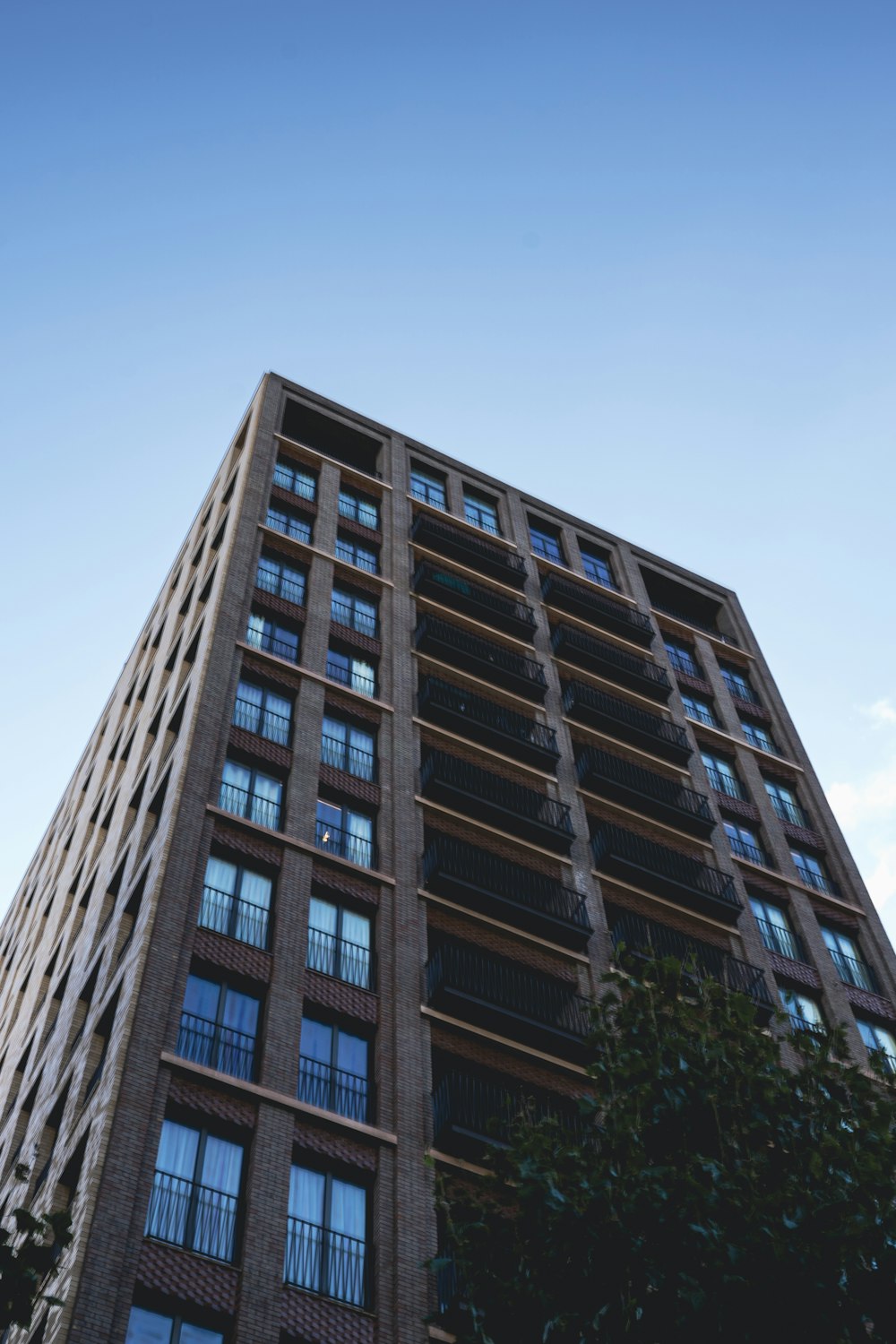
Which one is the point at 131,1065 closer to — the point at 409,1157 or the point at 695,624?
the point at 409,1157

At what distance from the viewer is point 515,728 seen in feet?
133

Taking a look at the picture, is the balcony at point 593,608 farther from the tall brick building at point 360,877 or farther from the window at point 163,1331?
the window at point 163,1331

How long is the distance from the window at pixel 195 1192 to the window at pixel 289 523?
22.8 meters

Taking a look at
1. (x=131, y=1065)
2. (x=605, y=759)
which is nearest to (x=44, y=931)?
(x=605, y=759)

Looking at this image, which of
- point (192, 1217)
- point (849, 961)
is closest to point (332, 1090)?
point (192, 1217)

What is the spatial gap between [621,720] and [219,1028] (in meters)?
20.1

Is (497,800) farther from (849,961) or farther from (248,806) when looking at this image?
(849,961)

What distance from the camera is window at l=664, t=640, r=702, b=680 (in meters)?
51.0

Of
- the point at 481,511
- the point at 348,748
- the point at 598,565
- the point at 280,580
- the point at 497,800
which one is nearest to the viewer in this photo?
the point at 348,748

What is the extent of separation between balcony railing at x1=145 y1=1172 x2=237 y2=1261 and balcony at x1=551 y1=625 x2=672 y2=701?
25313mm

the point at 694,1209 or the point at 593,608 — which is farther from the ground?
the point at 593,608

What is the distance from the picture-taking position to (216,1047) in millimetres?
26078

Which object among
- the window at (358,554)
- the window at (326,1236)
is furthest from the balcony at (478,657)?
the window at (326,1236)

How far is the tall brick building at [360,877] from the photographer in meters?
23.7
